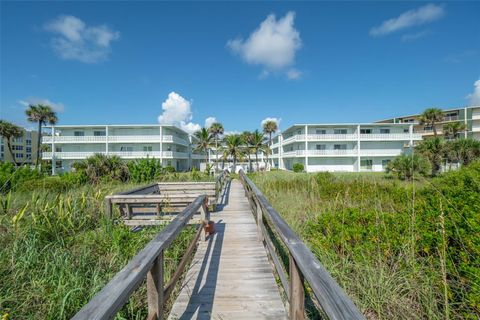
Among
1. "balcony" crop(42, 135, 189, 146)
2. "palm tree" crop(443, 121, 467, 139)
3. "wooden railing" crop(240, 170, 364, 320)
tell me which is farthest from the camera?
"palm tree" crop(443, 121, 467, 139)

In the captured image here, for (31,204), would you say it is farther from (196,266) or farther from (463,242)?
(463,242)

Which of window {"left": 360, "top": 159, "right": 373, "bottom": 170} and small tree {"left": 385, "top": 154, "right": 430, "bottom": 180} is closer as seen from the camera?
small tree {"left": 385, "top": 154, "right": 430, "bottom": 180}

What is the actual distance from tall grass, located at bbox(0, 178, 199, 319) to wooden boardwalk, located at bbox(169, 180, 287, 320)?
45cm

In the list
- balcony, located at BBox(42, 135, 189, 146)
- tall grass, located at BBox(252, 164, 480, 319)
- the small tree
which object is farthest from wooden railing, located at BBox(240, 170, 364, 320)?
balcony, located at BBox(42, 135, 189, 146)

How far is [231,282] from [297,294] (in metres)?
1.52

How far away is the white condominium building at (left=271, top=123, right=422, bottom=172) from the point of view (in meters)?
33.7

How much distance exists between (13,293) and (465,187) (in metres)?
6.42

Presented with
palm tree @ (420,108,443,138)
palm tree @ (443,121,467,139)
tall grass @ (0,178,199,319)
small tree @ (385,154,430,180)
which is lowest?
tall grass @ (0,178,199,319)

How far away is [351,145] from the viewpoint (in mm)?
35125

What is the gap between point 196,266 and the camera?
3.44m

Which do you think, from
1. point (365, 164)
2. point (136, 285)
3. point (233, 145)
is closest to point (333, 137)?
point (365, 164)

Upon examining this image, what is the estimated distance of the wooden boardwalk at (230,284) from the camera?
94.3 inches

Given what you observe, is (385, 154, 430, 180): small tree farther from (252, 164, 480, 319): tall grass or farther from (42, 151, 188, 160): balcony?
(42, 151, 188, 160): balcony

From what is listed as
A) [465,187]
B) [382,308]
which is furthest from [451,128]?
[382,308]
